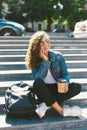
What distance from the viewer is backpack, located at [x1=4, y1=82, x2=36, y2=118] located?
5094 mm

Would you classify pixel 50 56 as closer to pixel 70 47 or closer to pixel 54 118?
pixel 54 118

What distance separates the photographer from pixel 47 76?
18.0ft

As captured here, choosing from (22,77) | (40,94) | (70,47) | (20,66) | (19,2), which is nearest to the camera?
(40,94)

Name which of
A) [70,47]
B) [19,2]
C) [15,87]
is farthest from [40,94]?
[19,2]

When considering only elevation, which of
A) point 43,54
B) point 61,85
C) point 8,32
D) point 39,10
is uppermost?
point 39,10

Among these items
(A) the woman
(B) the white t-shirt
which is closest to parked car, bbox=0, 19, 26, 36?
(A) the woman

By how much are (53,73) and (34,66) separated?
0.98ft

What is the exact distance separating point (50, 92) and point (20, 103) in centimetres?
50

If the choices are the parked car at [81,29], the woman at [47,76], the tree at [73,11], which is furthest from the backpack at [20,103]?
the tree at [73,11]

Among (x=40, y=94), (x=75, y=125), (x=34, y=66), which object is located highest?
(x=34, y=66)

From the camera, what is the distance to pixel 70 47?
10.4 m

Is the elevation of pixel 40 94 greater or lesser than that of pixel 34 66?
lesser

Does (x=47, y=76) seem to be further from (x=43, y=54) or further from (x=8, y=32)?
(x=8, y=32)

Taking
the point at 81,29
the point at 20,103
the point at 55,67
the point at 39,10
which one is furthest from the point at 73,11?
the point at 20,103
